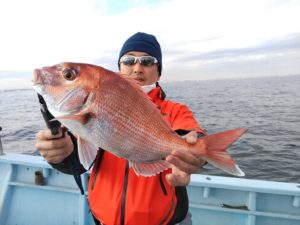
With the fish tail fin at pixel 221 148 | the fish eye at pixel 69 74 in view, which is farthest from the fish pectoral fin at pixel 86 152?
the fish tail fin at pixel 221 148

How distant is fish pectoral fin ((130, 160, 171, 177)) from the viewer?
2.11 metres

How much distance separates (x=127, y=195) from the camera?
2615 mm

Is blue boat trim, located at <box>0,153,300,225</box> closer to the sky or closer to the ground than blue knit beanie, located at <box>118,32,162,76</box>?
closer to the ground

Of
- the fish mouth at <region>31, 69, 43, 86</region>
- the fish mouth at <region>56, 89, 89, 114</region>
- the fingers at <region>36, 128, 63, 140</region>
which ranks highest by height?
the fish mouth at <region>31, 69, 43, 86</region>

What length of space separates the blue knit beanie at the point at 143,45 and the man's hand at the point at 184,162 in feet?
5.63

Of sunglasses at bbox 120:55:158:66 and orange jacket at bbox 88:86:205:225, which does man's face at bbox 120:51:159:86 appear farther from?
orange jacket at bbox 88:86:205:225

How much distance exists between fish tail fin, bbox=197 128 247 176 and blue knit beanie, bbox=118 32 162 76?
182cm

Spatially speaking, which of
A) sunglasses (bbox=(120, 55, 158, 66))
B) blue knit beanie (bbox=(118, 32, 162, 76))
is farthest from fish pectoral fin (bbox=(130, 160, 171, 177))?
blue knit beanie (bbox=(118, 32, 162, 76))

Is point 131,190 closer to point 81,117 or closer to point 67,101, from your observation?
point 81,117

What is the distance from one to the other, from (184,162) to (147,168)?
0.32 m

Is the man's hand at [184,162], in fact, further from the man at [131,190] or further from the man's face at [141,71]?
the man's face at [141,71]

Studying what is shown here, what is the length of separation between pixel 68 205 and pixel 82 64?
3.68 meters

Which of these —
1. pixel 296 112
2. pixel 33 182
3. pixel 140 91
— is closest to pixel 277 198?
pixel 140 91

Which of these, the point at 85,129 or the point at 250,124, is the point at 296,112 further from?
the point at 85,129
